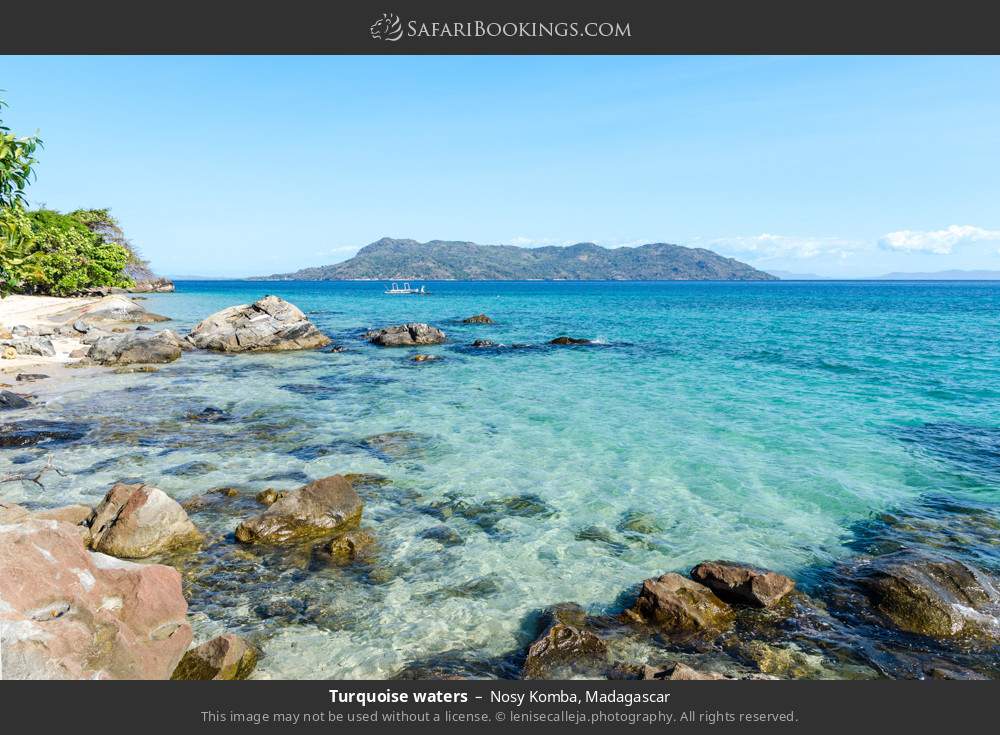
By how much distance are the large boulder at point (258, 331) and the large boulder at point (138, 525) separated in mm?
26944

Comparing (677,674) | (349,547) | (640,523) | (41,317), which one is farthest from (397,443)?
(41,317)

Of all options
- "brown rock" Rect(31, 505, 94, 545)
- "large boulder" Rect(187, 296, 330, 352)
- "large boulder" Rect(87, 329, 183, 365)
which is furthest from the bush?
"brown rock" Rect(31, 505, 94, 545)

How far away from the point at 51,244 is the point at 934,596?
70.0 meters

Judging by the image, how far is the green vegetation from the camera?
29.6ft

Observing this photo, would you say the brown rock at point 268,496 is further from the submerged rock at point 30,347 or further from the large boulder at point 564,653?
the submerged rock at point 30,347

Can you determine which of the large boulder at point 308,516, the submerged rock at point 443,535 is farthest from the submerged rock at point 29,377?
the submerged rock at point 443,535

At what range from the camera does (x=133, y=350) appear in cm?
2917

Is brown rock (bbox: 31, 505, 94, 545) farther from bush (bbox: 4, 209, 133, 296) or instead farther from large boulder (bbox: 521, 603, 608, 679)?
bush (bbox: 4, 209, 133, 296)

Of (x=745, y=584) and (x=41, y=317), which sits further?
(x=41, y=317)

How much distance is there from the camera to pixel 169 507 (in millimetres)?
10156

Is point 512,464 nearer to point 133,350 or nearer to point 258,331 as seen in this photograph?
point 133,350

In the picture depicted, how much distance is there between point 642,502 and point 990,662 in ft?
21.3

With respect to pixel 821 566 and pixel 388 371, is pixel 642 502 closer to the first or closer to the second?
pixel 821 566
